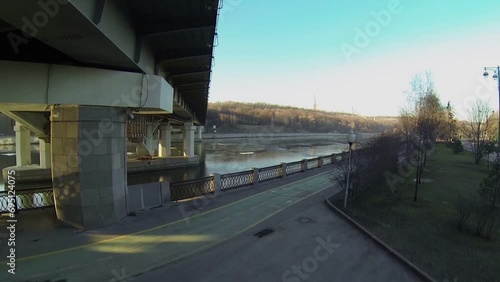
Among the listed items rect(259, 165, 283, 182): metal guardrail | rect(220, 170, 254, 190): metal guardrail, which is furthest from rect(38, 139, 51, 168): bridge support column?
rect(259, 165, 283, 182): metal guardrail

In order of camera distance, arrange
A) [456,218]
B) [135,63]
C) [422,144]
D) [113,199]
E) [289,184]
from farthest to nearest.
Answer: [422,144] < [289,184] < [456,218] < [113,199] < [135,63]

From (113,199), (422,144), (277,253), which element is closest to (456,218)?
(277,253)

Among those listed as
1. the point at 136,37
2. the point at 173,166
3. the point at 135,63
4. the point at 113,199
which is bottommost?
the point at 173,166

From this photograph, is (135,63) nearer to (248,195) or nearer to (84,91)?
(84,91)

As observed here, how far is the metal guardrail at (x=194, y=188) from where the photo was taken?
1402cm

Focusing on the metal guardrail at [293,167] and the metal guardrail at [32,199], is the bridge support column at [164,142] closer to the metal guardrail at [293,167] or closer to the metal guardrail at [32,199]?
the metal guardrail at [293,167]

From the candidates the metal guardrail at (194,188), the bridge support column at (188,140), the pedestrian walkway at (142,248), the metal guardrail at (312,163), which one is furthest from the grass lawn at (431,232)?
the bridge support column at (188,140)

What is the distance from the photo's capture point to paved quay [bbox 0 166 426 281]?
6789 mm

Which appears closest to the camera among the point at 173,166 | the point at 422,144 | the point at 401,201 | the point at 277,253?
the point at 277,253

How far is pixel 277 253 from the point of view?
26.2ft

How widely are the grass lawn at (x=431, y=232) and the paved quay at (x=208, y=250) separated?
77 centimetres

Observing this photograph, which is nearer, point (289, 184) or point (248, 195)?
point (248, 195)

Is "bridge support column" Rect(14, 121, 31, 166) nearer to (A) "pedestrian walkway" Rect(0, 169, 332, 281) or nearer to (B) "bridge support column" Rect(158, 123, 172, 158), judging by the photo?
(B) "bridge support column" Rect(158, 123, 172, 158)

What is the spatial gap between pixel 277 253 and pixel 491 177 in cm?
1071
